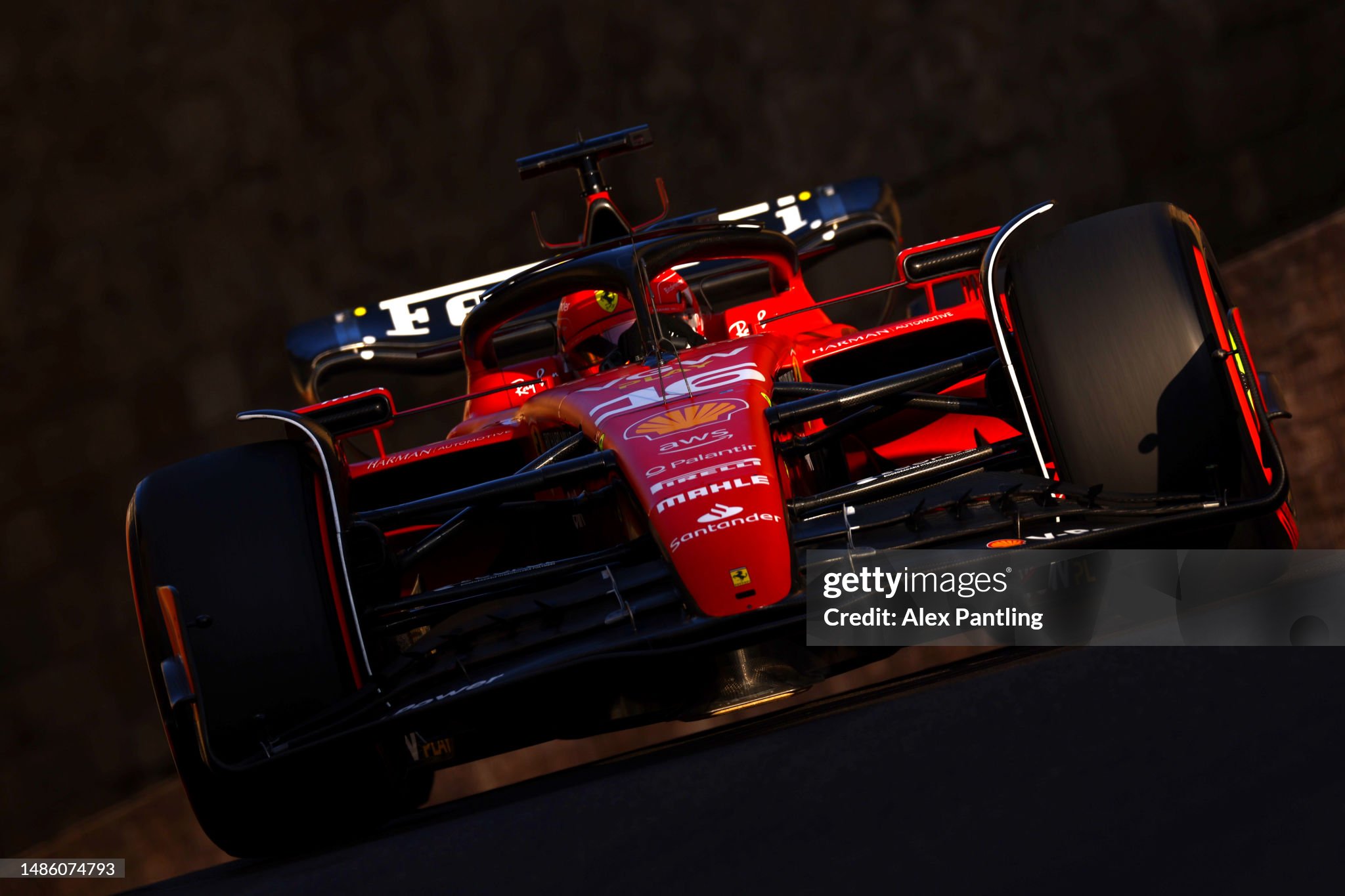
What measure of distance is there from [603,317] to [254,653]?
2.23 meters

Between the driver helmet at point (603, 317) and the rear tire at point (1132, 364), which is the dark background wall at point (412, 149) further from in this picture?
the rear tire at point (1132, 364)

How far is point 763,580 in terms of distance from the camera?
2.52 m

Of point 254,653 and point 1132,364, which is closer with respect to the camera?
point 254,653

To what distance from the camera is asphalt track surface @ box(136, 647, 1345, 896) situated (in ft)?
4.06

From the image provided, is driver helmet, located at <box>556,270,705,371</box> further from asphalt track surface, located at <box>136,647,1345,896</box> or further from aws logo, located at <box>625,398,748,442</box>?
asphalt track surface, located at <box>136,647,1345,896</box>

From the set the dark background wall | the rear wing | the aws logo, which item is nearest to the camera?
the aws logo

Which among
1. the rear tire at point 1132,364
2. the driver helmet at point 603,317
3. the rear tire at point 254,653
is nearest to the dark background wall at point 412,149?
the driver helmet at point 603,317

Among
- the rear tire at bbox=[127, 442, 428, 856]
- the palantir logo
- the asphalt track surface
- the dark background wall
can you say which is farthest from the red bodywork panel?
the dark background wall

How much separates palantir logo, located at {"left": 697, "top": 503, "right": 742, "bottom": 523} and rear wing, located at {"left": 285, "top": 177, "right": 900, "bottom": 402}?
126 inches

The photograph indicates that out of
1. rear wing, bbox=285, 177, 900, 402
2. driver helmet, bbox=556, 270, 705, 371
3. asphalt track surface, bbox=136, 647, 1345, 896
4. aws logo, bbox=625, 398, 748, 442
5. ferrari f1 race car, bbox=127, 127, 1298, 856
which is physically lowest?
asphalt track surface, bbox=136, 647, 1345, 896

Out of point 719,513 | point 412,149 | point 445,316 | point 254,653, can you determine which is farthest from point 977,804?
point 412,149

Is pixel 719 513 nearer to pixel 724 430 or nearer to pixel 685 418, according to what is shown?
pixel 724 430

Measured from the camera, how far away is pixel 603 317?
4516 millimetres

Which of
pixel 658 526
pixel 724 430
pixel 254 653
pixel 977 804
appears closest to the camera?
pixel 977 804
